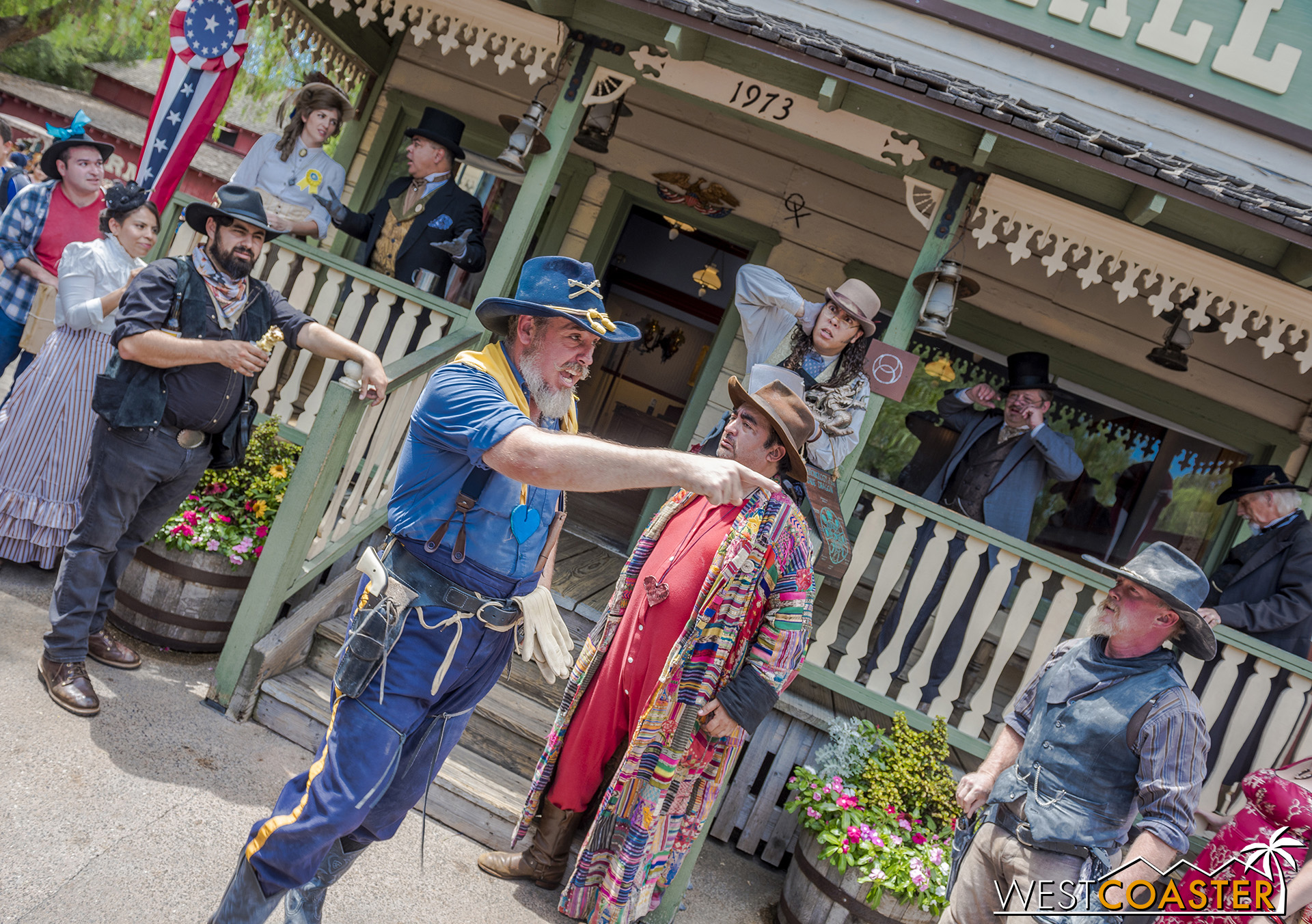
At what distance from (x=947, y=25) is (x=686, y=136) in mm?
2082

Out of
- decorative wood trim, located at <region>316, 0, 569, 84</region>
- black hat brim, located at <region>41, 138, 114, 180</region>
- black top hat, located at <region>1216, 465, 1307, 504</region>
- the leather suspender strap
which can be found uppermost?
decorative wood trim, located at <region>316, 0, 569, 84</region>

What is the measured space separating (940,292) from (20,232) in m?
5.36

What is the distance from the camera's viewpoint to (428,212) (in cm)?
552

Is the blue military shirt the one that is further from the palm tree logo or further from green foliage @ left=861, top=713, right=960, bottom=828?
the palm tree logo

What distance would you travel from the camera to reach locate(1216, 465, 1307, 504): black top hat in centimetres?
484

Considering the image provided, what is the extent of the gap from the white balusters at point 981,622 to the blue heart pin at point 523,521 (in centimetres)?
299

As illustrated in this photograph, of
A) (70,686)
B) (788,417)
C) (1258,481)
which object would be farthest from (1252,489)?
(70,686)

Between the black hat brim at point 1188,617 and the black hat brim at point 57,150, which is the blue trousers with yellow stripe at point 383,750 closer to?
the black hat brim at point 1188,617

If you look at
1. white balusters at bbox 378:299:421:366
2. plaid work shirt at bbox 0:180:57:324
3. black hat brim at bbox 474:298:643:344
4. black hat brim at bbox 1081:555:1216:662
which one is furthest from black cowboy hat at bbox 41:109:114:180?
black hat brim at bbox 1081:555:1216:662

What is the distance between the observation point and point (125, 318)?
3309 mm

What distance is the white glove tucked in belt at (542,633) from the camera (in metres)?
2.49

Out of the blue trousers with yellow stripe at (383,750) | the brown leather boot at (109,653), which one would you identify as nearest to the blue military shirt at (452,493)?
the blue trousers with yellow stripe at (383,750)

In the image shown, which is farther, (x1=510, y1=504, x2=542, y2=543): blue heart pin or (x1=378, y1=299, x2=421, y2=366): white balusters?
(x1=378, y1=299, x2=421, y2=366): white balusters

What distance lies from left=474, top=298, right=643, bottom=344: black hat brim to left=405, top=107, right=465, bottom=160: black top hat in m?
3.55
